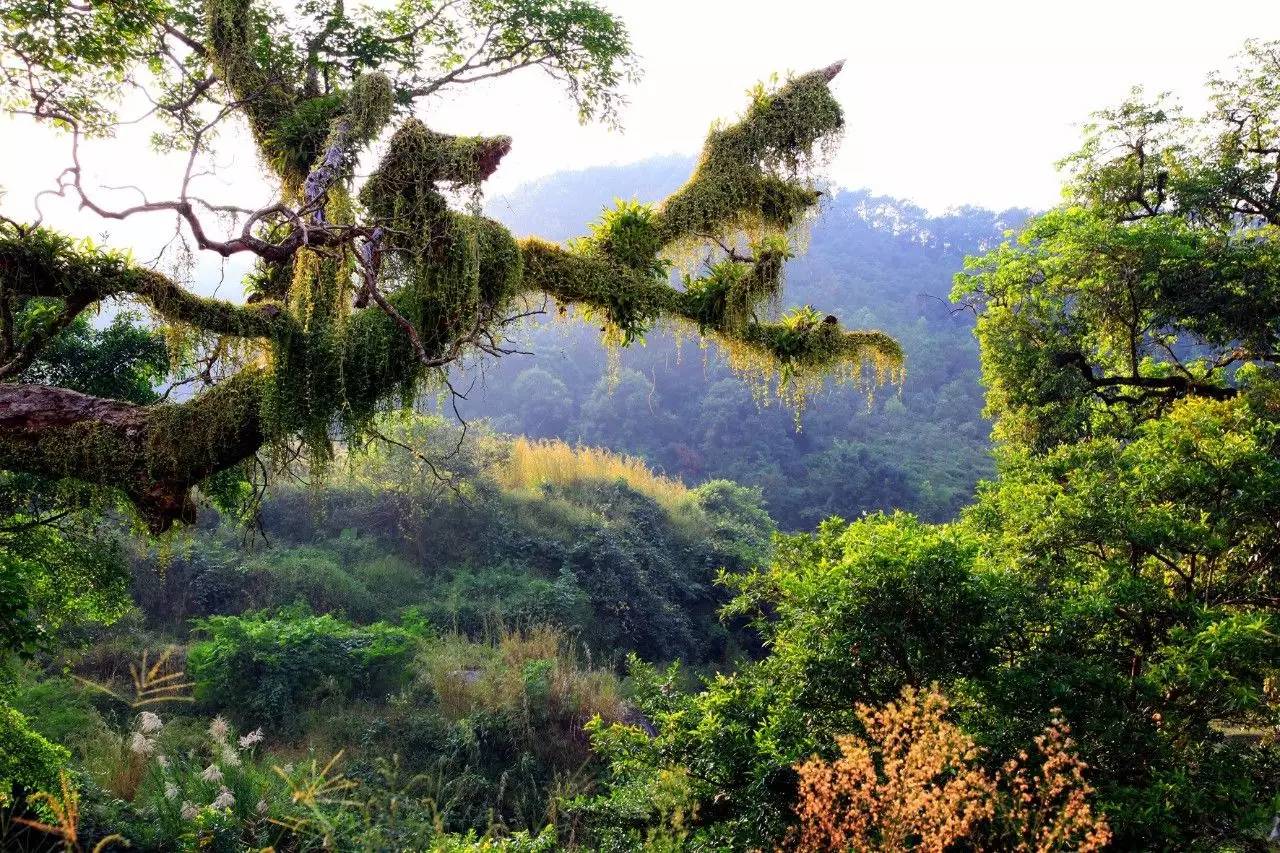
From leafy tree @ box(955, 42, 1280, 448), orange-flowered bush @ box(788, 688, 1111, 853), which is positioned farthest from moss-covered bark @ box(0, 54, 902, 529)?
leafy tree @ box(955, 42, 1280, 448)

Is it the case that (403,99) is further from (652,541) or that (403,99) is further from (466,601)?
(652,541)

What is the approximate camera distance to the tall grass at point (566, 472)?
575 inches

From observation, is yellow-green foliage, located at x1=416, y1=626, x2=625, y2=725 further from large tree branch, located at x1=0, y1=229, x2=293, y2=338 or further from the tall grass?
large tree branch, located at x1=0, y1=229, x2=293, y2=338

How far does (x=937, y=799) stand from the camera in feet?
10.7

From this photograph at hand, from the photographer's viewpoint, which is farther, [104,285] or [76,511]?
[76,511]

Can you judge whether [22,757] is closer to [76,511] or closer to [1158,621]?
[76,511]

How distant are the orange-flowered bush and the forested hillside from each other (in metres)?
18.3

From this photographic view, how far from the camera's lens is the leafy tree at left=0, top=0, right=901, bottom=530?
3613mm

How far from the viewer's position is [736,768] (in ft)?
15.0

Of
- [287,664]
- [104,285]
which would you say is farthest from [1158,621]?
[287,664]

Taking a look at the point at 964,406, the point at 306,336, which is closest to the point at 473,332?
the point at 306,336

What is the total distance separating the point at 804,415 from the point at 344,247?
26362 mm

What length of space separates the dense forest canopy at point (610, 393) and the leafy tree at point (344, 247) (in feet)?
0.07

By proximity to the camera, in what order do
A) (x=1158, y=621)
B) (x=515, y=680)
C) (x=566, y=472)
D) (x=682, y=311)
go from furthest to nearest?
(x=566, y=472) → (x=515, y=680) → (x=682, y=311) → (x=1158, y=621)
